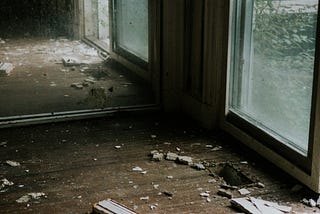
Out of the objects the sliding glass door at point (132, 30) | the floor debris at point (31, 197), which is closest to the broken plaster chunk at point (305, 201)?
the floor debris at point (31, 197)

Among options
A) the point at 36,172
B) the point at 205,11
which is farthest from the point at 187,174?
the point at 205,11

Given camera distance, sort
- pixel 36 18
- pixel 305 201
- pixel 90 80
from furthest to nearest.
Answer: pixel 90 80
pixel 36 18
pixel 305 201

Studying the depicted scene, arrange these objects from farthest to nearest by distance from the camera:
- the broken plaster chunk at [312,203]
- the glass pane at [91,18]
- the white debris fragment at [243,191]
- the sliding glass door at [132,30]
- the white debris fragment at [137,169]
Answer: the sliding glass door at [132,30], the glass pane at [91,18], the white debris fragment at [137,169], the white debris fragment at [243,191], the broken plaster chunk at [312,203]

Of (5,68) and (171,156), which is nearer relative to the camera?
(171,156)

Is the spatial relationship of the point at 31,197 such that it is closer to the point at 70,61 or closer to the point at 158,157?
the point at 158,157

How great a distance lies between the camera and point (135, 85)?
12.4 feet

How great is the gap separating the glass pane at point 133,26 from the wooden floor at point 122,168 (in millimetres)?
510

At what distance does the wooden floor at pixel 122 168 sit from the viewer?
8.07 feet

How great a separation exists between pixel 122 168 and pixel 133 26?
1260mm

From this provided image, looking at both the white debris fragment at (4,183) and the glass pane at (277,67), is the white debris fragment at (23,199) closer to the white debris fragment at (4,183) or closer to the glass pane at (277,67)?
the white debris fragment at (4,183)

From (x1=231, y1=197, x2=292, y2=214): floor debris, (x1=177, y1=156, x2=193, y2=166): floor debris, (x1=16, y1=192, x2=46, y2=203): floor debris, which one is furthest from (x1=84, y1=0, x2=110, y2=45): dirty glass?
(x1=231, y1=197, x2=292, y2=214): floor debris

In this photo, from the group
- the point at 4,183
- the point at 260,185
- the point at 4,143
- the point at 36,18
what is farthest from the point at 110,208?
the point at 36,18

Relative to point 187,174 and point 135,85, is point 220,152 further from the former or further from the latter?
point 135,85

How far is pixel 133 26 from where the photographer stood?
3734mm
